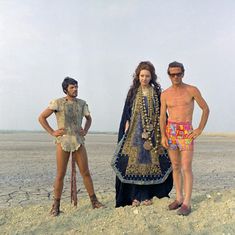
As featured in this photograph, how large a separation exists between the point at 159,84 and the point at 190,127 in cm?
95

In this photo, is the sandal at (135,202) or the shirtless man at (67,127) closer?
the shirtless man at (67,127)

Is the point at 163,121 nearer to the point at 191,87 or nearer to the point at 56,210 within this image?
the point at 191,87

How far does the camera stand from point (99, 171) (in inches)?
444

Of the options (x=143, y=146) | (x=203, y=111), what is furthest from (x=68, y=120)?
(x=203, y=111)

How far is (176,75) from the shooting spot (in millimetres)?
4723

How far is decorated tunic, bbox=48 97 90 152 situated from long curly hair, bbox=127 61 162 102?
0.77 meters

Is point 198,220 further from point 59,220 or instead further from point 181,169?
point 59,220

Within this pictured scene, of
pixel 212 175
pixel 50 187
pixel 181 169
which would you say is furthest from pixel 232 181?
pixel 181 169

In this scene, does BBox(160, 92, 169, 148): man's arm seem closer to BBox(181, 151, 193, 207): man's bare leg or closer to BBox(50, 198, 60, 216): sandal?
BBox(181, 151, 193, 207): man's bare leg

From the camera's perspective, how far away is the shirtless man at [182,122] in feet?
15.3

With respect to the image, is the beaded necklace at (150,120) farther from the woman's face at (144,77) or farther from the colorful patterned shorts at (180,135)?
the colorful patterned shorts at (180,135)

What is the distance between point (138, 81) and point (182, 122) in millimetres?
1043

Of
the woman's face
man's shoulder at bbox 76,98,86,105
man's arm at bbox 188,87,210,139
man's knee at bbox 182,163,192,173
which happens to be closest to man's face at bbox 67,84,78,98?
man's shoulder at bbox 76,98,86,105

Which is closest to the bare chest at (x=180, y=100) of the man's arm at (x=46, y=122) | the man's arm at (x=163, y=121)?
the man's arm at (x=163, y=121)
